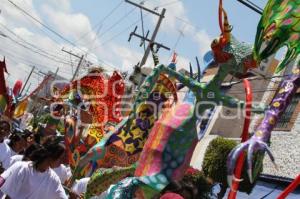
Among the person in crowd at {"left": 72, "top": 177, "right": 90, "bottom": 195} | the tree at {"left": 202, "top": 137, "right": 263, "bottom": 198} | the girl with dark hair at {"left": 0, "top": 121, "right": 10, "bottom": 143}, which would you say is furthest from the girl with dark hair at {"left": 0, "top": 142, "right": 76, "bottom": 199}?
the tree at {"left": 202, "top": 137, "right": 263, "bottom": 198}

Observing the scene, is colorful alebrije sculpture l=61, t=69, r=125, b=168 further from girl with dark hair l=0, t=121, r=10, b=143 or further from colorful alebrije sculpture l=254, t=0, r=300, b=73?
colorful alebrije sculpture l=254, t=0, r=300, b=73

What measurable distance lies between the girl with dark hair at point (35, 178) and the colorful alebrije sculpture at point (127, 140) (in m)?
0.69

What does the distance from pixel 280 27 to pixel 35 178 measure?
2213mm

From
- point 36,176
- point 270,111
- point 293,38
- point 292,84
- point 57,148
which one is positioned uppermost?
point 293,38

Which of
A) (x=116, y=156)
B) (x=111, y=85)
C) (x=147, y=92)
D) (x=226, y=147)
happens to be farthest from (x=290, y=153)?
(x=147, y=92)

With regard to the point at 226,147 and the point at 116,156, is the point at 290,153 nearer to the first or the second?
the point at 226,147

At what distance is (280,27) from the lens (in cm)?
310

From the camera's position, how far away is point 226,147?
38.4ft

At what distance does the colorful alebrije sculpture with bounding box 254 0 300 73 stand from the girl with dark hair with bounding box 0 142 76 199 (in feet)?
6.32

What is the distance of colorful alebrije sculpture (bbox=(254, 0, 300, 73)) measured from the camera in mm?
3064

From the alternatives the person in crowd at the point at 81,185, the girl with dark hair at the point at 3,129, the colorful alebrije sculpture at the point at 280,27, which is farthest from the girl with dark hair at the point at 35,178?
the colorful alebrije sculpture at the point at 280,27

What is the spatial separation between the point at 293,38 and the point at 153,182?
139 cm

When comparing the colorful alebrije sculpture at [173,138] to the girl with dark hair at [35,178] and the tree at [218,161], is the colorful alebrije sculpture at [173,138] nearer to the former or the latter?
the girl with dark hair at [35,178]

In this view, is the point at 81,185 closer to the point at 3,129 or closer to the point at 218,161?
the point at 3,129
